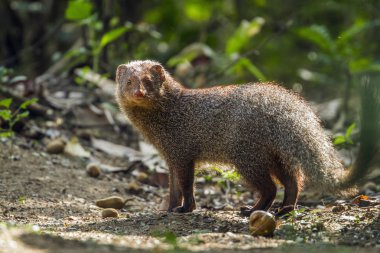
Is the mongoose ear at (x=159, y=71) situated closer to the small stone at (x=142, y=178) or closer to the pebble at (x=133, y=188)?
the pebble at (x=133, y=188)

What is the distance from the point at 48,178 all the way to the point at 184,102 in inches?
68.6

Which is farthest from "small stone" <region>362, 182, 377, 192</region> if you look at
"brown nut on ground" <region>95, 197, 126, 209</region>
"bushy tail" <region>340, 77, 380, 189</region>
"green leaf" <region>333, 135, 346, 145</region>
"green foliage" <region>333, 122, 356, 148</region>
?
"brown nut on ground" <region>95, 197, 126, 209</region>

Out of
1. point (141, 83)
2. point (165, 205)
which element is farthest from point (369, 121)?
point (165, 205)

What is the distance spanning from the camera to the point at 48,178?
6.39 metres

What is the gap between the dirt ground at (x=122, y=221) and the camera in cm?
378

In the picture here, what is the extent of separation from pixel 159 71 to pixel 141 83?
0.27 metres

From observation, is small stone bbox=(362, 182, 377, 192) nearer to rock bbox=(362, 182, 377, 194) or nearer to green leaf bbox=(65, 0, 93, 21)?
rock bbox=(362, 182, 377, 194)

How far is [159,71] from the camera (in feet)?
19.5

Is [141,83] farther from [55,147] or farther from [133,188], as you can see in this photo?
[55,147]

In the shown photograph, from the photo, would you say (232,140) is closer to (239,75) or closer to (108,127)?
(108,127)

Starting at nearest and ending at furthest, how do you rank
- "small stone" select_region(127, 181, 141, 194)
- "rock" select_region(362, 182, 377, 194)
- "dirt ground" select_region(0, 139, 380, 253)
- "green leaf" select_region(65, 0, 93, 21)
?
"dirt ground" select_region(0, 139, 380, 253)
"rock" select_region(362, 182, 377, 194)
"small stone" select_region(127, 181, 141, 194)
"green leaf" select_region(65, 0, 93, 21)

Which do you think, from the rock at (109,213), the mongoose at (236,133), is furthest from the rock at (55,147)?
the rock at (109,213)

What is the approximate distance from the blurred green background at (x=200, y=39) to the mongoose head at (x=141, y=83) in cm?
234

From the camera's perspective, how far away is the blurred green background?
31.0 ft
